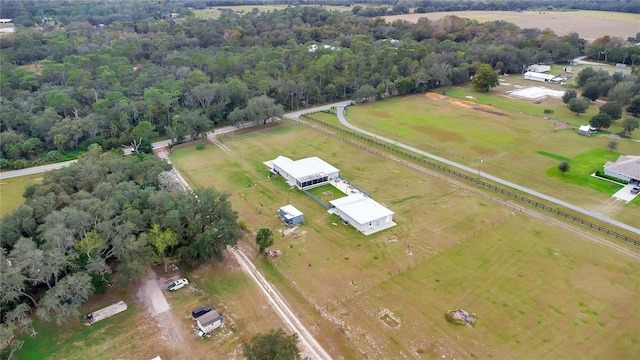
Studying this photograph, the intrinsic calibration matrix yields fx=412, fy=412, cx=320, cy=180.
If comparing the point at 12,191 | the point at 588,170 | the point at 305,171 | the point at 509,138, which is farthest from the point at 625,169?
the point at 12,191

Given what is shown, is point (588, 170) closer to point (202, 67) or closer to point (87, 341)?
point (87, 341)

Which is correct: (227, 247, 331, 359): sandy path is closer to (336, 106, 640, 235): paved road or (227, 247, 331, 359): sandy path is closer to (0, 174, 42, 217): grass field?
(0, 174, 42, 217): grass field

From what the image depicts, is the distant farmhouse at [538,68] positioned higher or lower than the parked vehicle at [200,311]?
higher

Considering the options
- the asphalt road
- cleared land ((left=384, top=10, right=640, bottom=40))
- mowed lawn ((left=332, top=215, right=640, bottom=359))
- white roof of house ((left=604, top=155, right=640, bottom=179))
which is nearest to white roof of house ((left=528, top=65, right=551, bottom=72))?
cleared land ((left=384, top=10, right=640, bottom=40))

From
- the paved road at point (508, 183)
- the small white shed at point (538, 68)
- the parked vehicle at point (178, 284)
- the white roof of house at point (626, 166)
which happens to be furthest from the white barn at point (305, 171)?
the small white shed at point (538, 68)

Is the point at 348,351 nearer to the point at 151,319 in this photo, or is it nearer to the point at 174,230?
the point at 151,319

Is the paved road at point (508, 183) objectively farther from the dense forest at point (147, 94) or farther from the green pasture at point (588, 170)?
the dense forest at point (147, 94)

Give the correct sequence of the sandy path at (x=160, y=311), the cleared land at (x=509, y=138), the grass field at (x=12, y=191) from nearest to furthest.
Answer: the sandy path at (x=160, y=311), the grass field at (x=12, y=191), the cleared land at (x=509, y=138)
